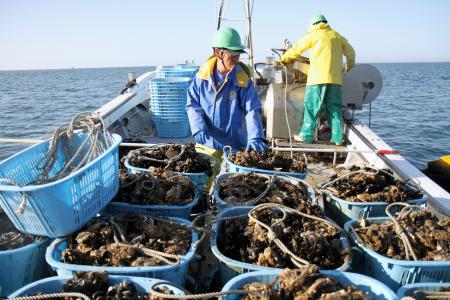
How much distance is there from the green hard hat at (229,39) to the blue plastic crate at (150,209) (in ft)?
5.96

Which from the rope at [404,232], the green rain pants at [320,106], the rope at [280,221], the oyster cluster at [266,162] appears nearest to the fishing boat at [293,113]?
the green rain pants at [320,106]

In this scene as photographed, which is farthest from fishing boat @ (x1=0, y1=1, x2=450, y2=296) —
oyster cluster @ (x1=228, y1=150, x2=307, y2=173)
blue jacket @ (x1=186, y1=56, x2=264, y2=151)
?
oyster cluster @ (x1=228, y1=150, x2=307, y2=173)

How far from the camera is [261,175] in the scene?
296cm

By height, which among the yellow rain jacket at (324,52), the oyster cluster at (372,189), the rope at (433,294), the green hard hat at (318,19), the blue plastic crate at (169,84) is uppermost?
the green hard hat at (318,19)

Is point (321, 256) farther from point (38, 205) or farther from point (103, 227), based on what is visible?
point (38, 205)

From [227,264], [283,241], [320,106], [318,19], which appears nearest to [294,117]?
[320,106]

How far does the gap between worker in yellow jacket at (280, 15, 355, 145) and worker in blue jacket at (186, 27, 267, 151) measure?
6.47 ft

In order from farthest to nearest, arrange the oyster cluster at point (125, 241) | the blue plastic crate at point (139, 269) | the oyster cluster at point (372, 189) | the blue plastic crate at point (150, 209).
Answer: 1. the oyster cluster at point (372, 189)
2. the blue plastic crate at point (150, 209)
3. the oyster cluster at point (125, 241)
4. the blue plastic crate at point (139, 269)

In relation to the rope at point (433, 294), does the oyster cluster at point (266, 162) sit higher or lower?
higher

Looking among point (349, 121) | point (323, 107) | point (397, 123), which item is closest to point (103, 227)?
point (323, 107)

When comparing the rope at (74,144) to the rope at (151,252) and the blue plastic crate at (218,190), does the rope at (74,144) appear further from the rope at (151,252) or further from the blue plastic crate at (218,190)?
the blue plastic crate at (218,190)

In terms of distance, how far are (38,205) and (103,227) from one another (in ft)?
1.36

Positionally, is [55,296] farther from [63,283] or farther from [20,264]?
[20,264]

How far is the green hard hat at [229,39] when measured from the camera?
3492 millimetres
